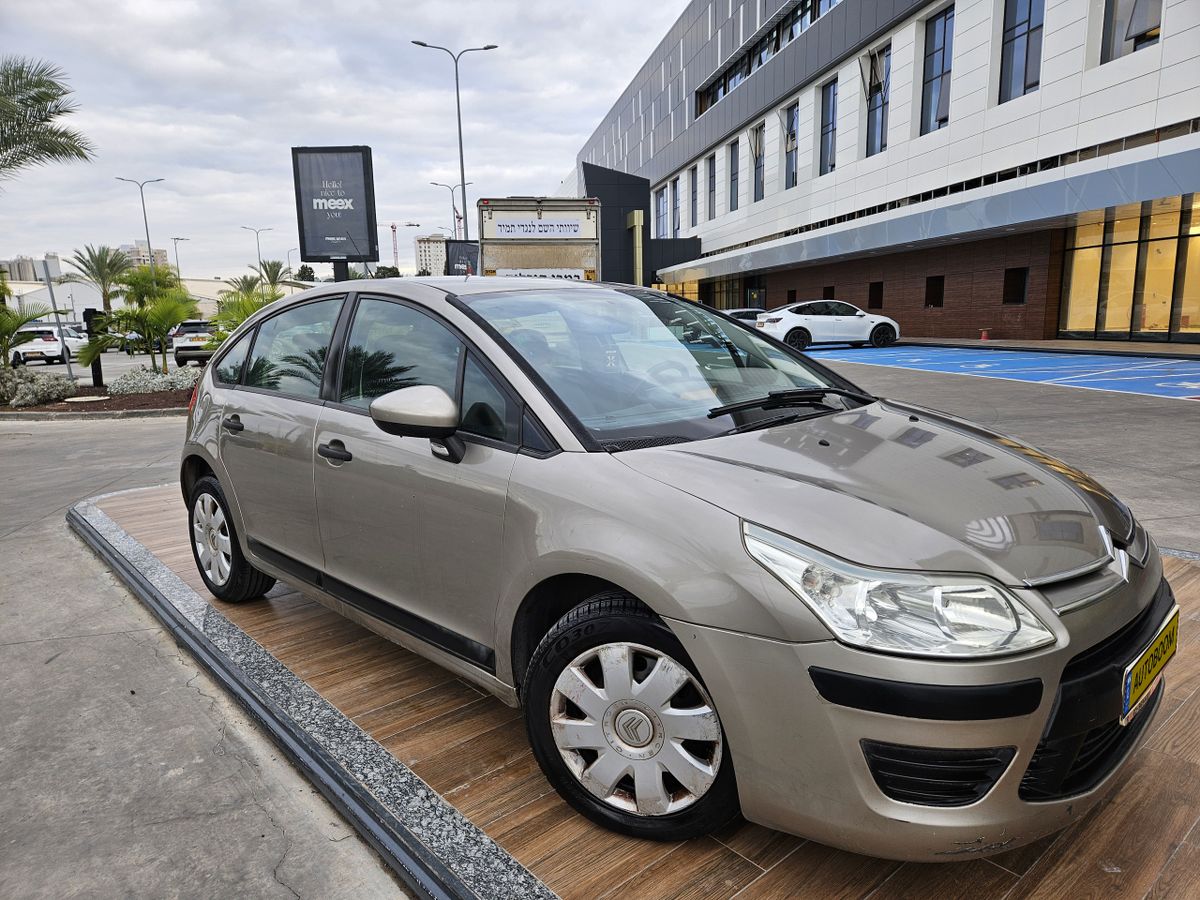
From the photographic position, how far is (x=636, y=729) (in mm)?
2055

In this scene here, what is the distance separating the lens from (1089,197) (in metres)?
19.4

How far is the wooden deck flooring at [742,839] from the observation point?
1997 millimetres

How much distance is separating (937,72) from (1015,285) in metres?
7.50

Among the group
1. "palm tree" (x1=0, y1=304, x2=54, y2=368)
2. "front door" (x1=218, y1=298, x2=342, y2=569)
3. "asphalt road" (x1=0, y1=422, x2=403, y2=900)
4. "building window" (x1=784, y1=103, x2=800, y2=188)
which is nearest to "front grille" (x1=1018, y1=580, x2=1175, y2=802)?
"asphalt road" (x1=0, y1=422, x2=403, y2=900)

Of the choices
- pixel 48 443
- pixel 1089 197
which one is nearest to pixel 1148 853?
pixel 48 443

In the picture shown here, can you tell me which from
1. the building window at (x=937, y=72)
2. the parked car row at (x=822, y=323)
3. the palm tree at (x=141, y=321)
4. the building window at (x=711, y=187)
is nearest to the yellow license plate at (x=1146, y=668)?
the palm tree at (x=141, y=321)

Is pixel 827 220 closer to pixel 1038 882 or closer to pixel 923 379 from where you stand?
pixel 923 379

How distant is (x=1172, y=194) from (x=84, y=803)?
2159 cm

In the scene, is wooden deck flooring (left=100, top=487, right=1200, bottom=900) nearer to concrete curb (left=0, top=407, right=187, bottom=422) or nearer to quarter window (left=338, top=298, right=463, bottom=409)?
quarter window (left=338, top=298, right=463, bottom=409)

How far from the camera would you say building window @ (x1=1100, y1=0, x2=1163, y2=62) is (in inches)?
730

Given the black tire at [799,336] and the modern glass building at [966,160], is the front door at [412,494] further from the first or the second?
the black tire at [799,336]

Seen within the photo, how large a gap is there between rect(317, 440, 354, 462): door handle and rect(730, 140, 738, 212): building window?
41.7m

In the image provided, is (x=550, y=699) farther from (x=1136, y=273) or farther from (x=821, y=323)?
(x=1136, y=273)

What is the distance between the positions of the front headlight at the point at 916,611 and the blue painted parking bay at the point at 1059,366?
1191cm
